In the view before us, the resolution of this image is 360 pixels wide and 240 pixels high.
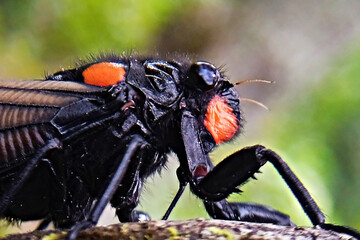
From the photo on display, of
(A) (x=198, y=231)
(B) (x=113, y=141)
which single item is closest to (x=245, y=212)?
(B) (x=113, y=141)

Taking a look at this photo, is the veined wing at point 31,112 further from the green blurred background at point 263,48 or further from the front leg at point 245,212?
the green blurred background at point 263,48

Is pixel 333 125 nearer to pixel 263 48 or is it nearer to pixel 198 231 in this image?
pixel 263 48

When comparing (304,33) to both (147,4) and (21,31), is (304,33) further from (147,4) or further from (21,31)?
(21,31)

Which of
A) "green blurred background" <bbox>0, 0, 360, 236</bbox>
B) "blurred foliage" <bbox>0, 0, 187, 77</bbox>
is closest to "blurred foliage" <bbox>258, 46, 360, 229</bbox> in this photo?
"green blurred background" <bbox>0, 0, 360, 236</bbox>

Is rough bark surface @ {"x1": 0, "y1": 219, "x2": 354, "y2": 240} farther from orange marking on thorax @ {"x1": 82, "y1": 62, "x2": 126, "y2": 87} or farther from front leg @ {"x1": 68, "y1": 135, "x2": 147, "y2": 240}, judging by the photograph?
orange marking on thorax @ {"x1": 82, "y1": 62, "x2": 126, "y2": 87}

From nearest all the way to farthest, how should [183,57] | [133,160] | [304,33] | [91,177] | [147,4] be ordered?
1. [133,160]
2. [91,177]
3. [183,57]
4. [147,4]
5. [304,33]

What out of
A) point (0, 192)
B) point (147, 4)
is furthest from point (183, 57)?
point (147, 4)
